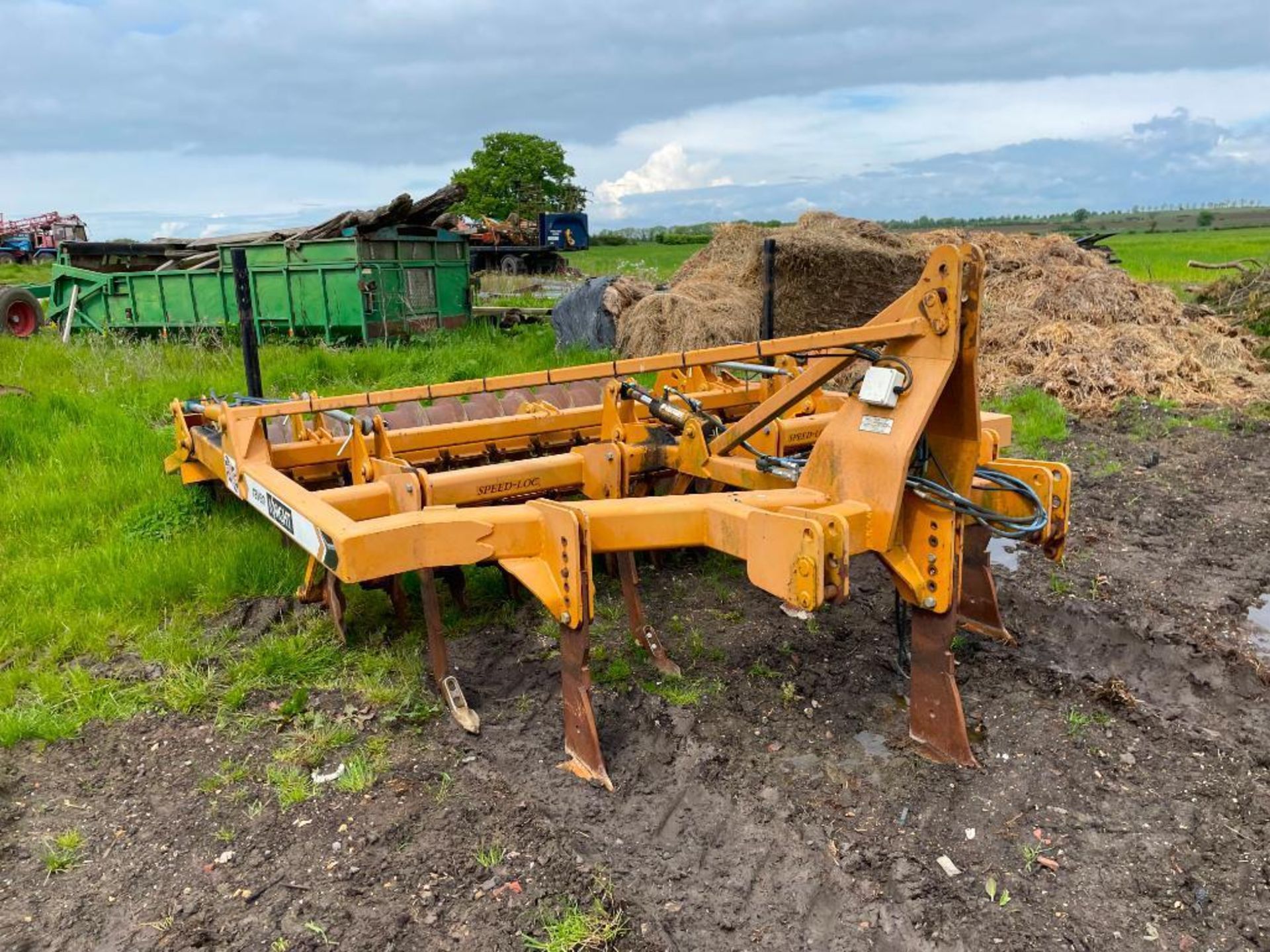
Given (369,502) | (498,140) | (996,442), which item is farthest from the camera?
(498,140)

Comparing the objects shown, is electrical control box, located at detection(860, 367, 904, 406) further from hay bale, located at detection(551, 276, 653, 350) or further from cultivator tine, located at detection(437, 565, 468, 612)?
hay bale, located at detection(551, 276, 653, 350)

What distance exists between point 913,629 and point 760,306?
8.77m

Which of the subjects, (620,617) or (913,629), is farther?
(620,617)

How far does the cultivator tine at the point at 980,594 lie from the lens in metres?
4.34

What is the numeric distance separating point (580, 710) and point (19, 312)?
45.9 feet

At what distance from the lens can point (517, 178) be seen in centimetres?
6334

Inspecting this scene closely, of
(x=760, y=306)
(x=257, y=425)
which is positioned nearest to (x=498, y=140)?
(x=760, y=306)

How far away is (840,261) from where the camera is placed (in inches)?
460

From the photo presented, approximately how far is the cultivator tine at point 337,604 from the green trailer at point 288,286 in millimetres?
7868

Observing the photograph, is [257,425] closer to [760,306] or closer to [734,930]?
[734,930]

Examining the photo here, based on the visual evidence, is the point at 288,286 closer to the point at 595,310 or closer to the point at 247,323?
the point at 595,310

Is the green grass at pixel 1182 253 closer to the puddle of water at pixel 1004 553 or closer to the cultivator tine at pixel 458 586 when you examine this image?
the puddle of water at pixel 1004 553

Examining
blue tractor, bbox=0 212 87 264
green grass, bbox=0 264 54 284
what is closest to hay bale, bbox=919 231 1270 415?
green grass, bbox=0 264 54 284

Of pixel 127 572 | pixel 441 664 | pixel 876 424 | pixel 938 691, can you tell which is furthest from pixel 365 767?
pixel 127 572
